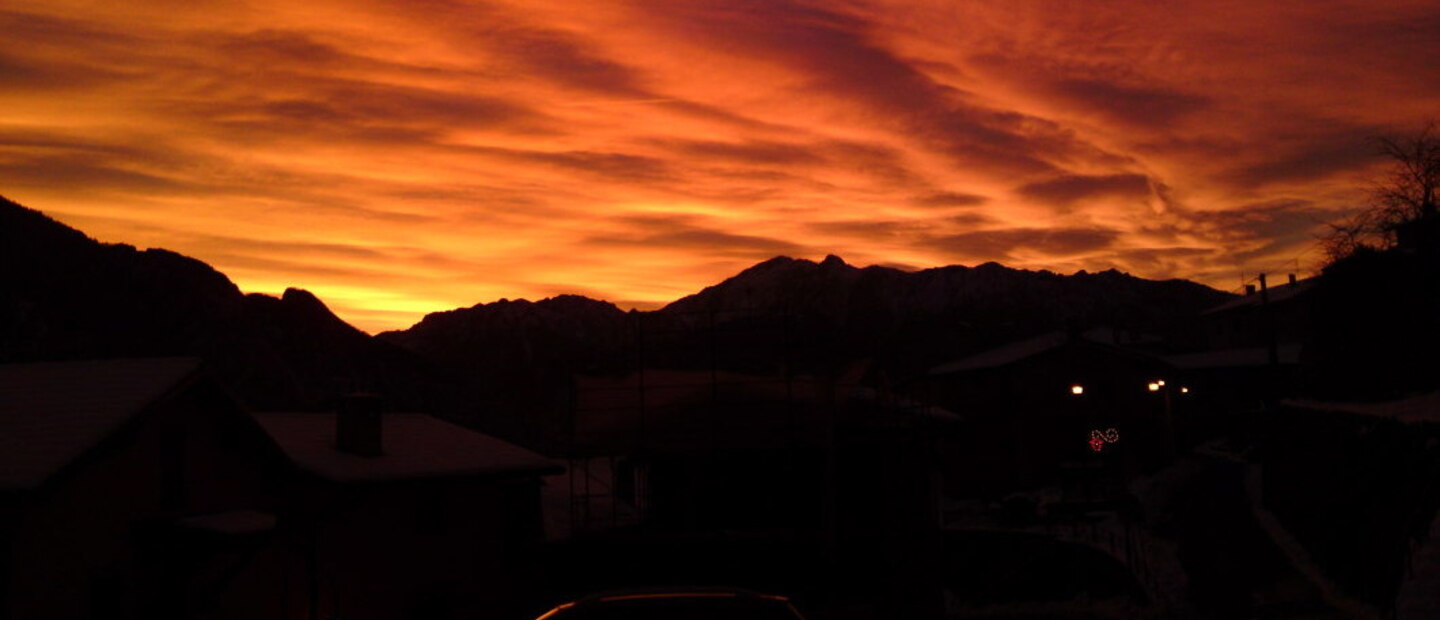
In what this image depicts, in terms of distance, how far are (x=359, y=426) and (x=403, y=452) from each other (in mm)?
1535

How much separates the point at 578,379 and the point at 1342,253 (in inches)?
1059

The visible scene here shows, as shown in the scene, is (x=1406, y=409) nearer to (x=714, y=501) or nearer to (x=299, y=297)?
(x=714, y=501)

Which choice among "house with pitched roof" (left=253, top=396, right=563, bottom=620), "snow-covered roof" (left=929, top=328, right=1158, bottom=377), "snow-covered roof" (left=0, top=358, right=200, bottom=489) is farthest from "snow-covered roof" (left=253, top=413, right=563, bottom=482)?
"snow-covered roof" (left=929, top=328, right=1158, bottom=377)

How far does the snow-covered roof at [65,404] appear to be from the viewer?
593 inches

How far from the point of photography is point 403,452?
25656mm

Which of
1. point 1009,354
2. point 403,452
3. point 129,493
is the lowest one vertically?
point 129,493

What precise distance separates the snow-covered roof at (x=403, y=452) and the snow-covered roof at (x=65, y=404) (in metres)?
3.49

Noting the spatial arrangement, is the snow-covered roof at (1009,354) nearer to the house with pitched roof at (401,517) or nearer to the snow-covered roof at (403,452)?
the house with pitched roof at (401,517)

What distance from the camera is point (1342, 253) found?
114 feet

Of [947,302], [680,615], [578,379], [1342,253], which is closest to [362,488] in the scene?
[578,379]

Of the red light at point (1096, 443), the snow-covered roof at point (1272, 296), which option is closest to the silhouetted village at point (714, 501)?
the red light at point (1096, 443)

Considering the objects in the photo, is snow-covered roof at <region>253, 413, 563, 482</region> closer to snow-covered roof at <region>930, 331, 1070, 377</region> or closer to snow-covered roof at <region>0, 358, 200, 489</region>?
snow-covered roof at <region>0, 358, 200, 489</region>

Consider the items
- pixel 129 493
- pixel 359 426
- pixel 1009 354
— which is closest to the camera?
pixel 129 493

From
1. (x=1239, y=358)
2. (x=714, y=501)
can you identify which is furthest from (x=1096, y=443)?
(x=714, y=501)
